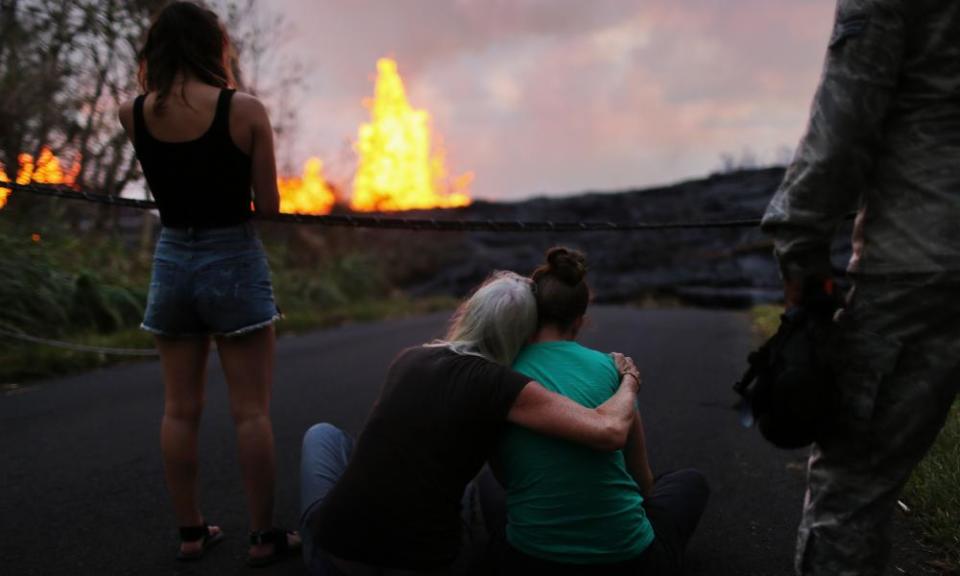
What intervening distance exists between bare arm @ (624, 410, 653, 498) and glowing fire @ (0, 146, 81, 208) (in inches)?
340

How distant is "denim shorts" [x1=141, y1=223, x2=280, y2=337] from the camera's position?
2.68m

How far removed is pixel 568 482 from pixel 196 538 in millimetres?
1526

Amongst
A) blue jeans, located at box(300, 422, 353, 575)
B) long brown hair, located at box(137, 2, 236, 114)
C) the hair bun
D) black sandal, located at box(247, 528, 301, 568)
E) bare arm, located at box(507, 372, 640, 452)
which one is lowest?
black sandal, located at box(247, 528, 301, 568)

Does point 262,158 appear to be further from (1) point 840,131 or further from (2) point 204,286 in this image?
(1) point 840,131

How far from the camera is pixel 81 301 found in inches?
335

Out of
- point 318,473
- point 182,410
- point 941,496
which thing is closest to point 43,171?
point 182,410

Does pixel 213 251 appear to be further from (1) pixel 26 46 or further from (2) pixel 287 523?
(1) pixel 26 46

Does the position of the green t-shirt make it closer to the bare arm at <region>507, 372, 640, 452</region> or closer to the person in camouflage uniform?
the bare arm at <region>507, 372, 640, 452</region>

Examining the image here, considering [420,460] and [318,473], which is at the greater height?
[420,460]

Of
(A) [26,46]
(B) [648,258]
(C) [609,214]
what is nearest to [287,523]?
(A) [26,46]

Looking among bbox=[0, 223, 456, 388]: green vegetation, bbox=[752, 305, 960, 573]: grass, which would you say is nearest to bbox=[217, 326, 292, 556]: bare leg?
bbox=[752, 305, 960, 573]: grass

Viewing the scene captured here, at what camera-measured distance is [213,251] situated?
8.83 feet

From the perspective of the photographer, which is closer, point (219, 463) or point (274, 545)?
point (274, 545)

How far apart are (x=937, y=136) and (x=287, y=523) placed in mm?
2734
